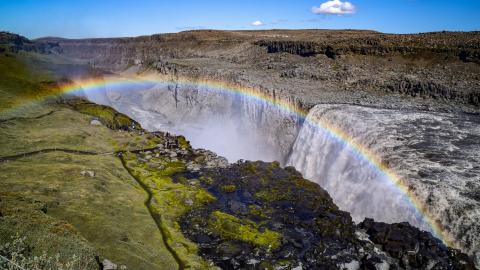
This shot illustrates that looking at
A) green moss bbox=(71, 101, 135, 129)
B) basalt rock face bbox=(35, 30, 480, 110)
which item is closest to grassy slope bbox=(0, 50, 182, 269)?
green moss bbox=(71, 101, 135, 129)

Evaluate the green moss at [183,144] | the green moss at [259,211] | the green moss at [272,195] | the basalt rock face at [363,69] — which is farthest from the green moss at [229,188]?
the basalt rock face at [363,69]

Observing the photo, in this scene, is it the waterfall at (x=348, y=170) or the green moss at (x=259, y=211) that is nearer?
the waterfall at (x=348, y=170)

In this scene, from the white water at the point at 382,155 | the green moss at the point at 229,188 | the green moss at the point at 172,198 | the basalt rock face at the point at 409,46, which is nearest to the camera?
the white water at the point at 382,155

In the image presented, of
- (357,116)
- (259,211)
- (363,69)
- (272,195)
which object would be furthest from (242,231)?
(363,69)

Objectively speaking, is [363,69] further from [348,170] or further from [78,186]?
[78,186]

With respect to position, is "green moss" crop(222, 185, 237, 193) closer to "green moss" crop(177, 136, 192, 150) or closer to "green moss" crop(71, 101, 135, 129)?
"green moss" crop(177, 136, 192, 150)

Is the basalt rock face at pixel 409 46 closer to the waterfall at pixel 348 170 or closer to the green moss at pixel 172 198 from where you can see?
the waterfall at pixel 348 170
